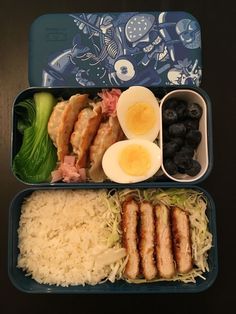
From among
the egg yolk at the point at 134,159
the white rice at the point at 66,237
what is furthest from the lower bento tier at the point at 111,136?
the white rice at the point at 66,237

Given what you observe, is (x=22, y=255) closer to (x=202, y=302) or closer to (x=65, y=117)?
(x=65, y=117)

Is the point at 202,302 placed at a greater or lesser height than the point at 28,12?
lesser

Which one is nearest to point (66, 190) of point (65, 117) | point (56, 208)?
point (56, 208)

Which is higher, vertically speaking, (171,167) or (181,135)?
(181,135)

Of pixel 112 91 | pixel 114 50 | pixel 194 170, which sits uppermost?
pixel 114 50

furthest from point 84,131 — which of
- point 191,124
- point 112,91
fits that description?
point 191,124

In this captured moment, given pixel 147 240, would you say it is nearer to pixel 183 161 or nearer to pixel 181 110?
pixel 183 161

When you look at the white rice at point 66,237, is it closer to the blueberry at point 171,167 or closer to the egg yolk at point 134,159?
the egg yolk at point 134,159
